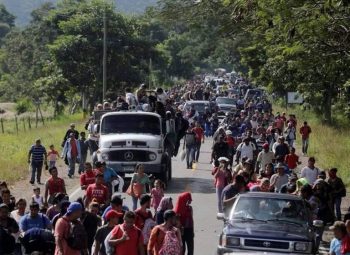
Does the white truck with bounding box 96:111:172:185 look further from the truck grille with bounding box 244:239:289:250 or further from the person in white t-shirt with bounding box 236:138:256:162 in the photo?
the truck grille with bounding box 244:239:289:250

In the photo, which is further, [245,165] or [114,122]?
[114,122]

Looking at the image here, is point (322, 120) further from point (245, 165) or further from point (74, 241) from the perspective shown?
point (74, 241)

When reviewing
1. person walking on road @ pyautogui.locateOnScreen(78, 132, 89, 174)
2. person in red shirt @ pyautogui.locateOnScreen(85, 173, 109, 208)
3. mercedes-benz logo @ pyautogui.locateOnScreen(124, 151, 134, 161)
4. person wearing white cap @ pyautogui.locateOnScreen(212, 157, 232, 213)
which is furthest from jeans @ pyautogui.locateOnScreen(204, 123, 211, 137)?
person in red shirt @ pyautogui.locateOnScreen(85, 173, 109, 208)

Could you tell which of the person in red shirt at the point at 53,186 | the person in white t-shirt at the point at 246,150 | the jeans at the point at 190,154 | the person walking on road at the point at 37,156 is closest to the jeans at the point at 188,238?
the person in red shirt at the point at 53,186

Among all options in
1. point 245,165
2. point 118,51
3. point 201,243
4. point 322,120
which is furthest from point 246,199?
point 118,51

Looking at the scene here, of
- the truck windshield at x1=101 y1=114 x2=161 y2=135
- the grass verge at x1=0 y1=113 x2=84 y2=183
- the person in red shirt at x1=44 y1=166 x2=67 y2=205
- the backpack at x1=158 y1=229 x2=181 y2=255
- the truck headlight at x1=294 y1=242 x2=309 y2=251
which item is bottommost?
the grass verge at x1=0 y1=113 x2=84 y2=183

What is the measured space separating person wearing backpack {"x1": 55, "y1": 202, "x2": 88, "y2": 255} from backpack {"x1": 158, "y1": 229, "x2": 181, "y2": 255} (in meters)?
1.13

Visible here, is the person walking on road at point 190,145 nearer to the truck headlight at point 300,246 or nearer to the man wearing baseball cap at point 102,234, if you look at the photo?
the truck headlight at point 300,246

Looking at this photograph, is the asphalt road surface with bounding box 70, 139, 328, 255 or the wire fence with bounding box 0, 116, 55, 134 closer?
the asphalt road surface with bounding box 70, 139, 328, 255

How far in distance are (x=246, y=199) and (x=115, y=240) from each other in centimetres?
391

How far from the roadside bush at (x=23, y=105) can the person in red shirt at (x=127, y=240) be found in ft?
238

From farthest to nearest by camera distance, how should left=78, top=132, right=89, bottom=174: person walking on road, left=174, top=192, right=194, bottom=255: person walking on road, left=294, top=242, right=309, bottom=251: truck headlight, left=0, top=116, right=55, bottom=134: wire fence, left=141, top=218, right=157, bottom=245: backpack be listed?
left=0, top=116, right=55, bottom=134: wire fence < left=78, top=132, right=89, bottom=174: person walking on road < left=174, top=192, right=194, bottom=255: person walking on road < left=294, top=242, right=309, bottom=251: truck headlight < left=141, top=218, right=157, bottom=245: backpack

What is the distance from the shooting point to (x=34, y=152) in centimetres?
3022

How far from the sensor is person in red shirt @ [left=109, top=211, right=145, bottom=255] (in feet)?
44.9
